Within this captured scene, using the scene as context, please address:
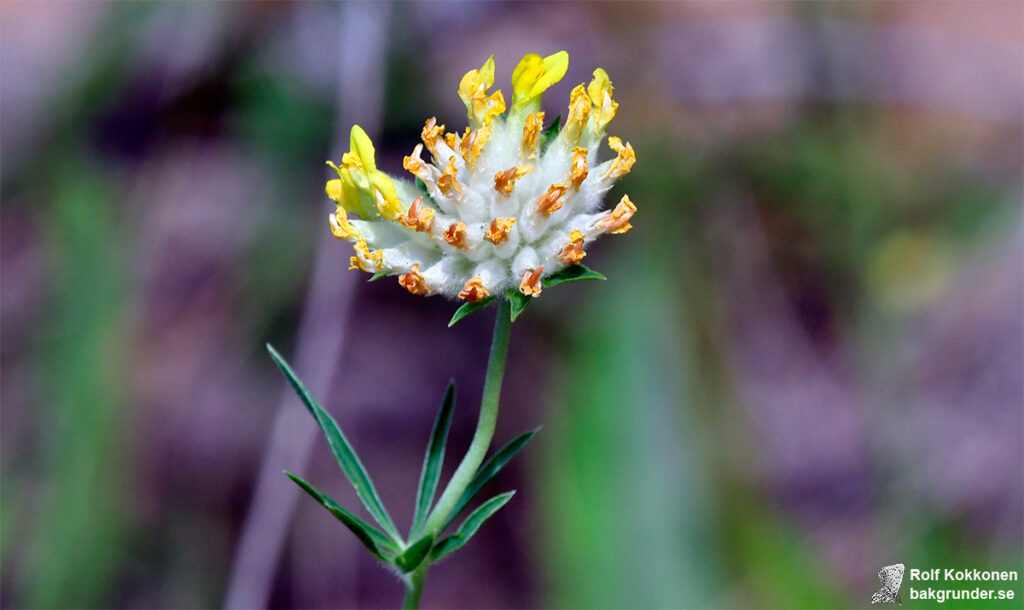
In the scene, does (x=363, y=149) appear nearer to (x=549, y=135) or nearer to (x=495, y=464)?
(x=549, y=135)

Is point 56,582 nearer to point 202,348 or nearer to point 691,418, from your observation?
point 202,348

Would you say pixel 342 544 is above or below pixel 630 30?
below

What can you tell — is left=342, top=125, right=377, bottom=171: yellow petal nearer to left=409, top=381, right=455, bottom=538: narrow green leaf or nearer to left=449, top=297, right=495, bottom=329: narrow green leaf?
left=449, top=297, right=495, bottom=329: narrow green leaf

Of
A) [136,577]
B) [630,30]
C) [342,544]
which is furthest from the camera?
[630,30]

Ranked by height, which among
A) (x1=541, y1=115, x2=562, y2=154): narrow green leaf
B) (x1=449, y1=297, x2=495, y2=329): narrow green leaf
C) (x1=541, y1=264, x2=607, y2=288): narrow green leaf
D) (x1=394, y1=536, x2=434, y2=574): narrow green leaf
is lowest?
(x1=394, y1=536, x2=434, y2=574): narrow green leaf

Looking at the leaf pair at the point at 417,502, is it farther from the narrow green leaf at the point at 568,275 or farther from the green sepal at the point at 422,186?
the green sepal at the point at 422,186

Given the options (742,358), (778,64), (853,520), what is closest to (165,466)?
(742,358)

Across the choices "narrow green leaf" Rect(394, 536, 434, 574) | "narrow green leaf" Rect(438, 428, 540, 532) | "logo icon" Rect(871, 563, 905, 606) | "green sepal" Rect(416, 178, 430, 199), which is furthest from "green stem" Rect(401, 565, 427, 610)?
"logo icon" Rect(871, 563, 905, 606)
